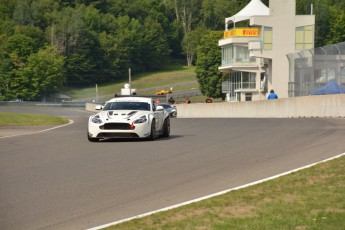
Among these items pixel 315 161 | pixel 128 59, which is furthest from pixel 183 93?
pixel 315 161

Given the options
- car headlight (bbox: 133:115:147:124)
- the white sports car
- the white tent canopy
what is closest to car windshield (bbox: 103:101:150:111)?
the white sports car

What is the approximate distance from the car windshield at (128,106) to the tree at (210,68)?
91546 millimetres

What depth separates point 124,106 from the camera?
77.7 feet

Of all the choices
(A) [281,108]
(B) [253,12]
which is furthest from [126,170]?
(B) [253,12]

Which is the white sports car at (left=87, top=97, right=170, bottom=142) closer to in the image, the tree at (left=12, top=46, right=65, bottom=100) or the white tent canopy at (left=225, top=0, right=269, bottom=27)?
the white tent canopy at (left=225, top=0, right=269, bottom=27)

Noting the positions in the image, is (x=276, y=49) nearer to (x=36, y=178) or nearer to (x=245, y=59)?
(x=245, y=59)

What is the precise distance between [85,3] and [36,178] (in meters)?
184

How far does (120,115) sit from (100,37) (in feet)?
471

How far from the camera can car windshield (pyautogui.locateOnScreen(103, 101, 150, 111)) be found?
2348 cm

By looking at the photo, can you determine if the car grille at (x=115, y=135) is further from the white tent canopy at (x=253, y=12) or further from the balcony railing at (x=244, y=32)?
the white tent canopy at (x=253, y=12)

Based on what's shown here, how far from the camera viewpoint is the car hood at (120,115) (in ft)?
A: 72.5

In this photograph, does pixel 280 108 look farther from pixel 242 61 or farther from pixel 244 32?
pixel 244 32

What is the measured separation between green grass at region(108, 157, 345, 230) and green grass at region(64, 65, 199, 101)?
405ft

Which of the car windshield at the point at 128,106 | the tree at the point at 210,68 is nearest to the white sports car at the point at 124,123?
the car windshield at the point at 128,106
